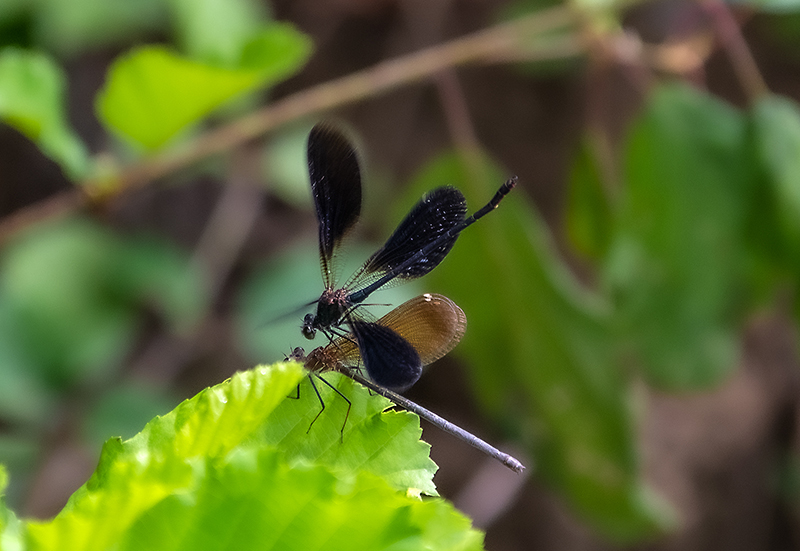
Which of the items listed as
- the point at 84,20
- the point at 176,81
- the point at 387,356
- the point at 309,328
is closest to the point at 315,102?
the point at 176,81

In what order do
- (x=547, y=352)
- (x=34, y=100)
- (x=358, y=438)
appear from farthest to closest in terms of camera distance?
(x=547, y=352)
(x=34, y=100)
(x=358, y=438)

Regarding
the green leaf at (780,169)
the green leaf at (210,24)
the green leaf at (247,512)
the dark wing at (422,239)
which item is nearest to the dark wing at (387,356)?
the dark wing at (422,239)

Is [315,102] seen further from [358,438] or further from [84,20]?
[84,20]

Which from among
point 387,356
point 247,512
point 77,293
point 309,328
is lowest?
point 247,512

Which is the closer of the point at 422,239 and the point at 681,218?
the point at 422,239

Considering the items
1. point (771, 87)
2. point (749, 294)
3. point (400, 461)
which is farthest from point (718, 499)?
point (400, 461)

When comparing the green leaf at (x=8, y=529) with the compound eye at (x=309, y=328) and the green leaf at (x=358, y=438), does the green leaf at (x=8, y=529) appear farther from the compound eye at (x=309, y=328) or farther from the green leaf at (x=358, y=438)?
the compound eye at (x=309, y=328)

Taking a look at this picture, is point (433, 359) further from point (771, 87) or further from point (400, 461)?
point (771, 87)
